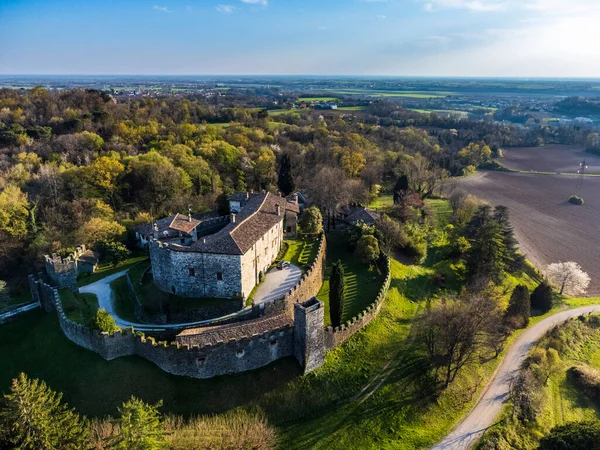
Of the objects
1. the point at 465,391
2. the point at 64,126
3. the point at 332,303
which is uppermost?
the point at 64,126

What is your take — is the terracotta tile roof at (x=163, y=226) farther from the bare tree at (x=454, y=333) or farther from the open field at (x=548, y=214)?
the open field at (x=548, y=214)

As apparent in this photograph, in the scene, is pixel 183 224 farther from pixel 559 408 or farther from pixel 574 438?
pixel 559 408

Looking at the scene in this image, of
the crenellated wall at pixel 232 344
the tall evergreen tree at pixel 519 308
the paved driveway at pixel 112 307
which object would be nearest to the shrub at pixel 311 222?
the paved driveway at pixel 112 307

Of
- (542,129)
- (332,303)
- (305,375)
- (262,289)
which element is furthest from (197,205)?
(542,129)

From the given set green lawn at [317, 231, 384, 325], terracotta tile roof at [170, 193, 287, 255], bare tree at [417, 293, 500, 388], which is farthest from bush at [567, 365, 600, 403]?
terracotta tile roof at [170, 193, 287, 255]

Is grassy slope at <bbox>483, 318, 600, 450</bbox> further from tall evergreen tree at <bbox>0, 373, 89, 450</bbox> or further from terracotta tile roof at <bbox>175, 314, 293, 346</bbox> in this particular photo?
tall evergreen tree at <bbox>0, 373, 89, 450</bbox>

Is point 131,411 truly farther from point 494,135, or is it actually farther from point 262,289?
point 494,135

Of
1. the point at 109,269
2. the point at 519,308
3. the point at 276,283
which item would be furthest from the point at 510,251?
the point at 109,269
